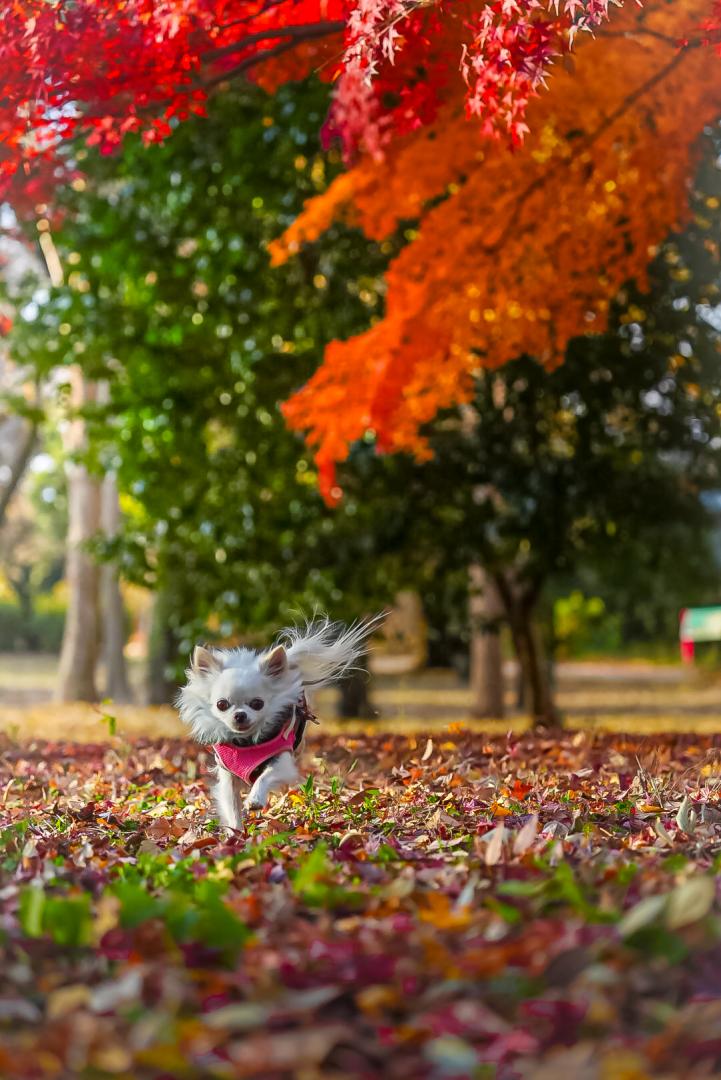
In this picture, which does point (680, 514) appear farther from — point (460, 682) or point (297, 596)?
point (460, 682)

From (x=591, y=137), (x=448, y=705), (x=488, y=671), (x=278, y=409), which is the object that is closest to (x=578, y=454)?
(x=278, y=409)

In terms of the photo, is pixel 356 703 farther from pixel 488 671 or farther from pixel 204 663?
pixel 204 663

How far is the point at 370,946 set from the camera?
9.37 feet

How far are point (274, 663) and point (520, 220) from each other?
14.8ft

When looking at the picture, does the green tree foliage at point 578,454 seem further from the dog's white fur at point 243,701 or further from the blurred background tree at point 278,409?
the dog's white fur at point 243,701

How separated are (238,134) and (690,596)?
43.2ft

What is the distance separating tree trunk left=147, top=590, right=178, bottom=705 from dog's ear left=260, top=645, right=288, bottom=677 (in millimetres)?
9026

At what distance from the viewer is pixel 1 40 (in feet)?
19.6

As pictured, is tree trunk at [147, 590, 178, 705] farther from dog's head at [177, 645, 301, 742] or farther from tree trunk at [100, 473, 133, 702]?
dog's head at [177, 645, 301, 742]

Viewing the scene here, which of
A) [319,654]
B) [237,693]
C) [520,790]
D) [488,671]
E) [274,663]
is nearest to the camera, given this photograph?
[237,693]

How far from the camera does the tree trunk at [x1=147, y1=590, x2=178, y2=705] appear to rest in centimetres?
1391

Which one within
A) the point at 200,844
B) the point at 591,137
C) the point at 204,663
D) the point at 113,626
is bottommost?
the point at 200,844

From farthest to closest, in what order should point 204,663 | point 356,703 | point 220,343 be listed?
1. point 356,703
2. point 220,343
3. point 204,663

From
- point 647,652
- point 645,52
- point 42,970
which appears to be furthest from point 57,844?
point 647,652
